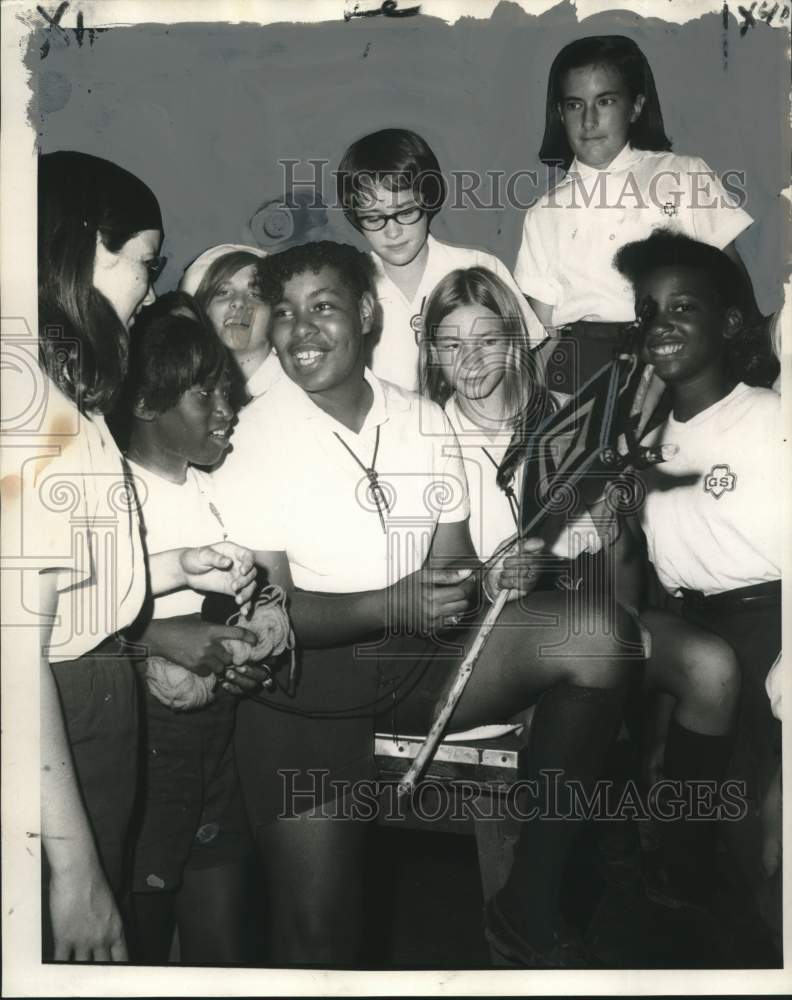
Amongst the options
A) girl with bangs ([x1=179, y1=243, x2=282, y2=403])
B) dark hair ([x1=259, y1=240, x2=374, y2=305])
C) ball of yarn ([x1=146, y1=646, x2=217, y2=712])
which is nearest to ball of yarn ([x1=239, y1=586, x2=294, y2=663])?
ball of yarn ([x1=146, y1=646, x2=217, y2=712])

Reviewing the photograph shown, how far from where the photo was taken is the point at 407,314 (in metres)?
2.57

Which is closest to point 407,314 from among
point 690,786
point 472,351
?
point 472,351

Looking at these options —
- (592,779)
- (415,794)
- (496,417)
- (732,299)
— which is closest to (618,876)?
(592,779)

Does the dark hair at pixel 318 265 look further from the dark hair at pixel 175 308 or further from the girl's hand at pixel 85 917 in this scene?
the girl's hand at pixel 85 917

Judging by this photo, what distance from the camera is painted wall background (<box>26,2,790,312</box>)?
2559mm

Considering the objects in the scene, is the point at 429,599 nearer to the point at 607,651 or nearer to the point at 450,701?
the point at 450,701

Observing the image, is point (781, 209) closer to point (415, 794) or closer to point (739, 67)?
point (739, 67)

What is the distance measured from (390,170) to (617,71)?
0.57 meters

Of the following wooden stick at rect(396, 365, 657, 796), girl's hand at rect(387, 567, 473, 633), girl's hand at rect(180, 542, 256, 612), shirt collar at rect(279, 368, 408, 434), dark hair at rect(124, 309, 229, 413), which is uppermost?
dark hair at rect(124, 309, 229, 413)

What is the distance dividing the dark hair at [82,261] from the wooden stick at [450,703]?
3.34ft

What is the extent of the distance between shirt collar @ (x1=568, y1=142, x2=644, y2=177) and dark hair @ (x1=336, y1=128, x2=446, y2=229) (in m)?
0.31

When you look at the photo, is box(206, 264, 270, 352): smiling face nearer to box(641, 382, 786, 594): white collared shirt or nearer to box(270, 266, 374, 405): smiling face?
box(270, 266, 374, 405): smiling face

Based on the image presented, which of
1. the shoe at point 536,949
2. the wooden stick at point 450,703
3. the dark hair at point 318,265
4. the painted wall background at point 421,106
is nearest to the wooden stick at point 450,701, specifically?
the wooden stick at point 450,703

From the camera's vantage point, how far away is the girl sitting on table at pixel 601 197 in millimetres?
2557
